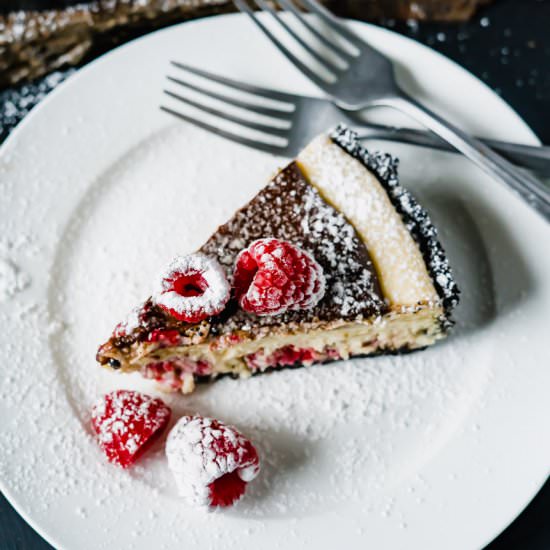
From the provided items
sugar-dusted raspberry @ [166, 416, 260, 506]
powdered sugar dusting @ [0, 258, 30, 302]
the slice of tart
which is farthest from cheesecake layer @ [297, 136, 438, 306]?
powdered sugar dusting @ [0, 258, 30, 302]

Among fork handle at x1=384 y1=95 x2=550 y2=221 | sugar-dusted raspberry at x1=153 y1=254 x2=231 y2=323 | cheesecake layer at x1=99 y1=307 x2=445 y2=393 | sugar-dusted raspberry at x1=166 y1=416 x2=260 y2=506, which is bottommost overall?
sugar-dusted raspberry at x1=166 y1=416 x2=260 y2=506

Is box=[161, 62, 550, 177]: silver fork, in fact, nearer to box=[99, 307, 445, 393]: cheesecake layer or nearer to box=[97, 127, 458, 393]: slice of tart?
box=[97, 127, 458, 393]: slice of tart

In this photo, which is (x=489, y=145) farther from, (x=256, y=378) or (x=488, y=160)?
(x=256, y=378)

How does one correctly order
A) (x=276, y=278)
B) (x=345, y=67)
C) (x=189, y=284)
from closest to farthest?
(x=276, y=278), (x=189, y=284), (x=345, y=67)

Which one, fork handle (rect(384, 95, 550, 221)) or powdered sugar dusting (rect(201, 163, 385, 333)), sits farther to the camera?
fork handle (rect(384, 95, 550, 221))

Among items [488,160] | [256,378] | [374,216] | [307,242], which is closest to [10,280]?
[256,378]
